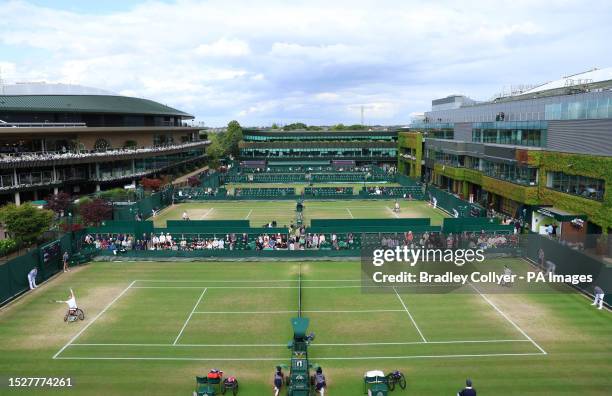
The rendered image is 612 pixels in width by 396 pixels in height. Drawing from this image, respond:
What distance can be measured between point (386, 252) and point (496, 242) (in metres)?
8.06

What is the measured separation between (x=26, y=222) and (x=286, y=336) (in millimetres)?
23285

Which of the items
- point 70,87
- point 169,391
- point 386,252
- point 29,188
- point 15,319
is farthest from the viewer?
point 70,87

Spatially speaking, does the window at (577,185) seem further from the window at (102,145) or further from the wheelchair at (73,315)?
the window at (102,145)

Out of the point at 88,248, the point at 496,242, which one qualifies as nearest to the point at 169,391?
the point at 88,248

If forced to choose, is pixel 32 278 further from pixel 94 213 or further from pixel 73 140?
pixel 73 140

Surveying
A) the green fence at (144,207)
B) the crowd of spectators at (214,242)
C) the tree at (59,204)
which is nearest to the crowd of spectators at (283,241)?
the crowd of spectators at (214,242)

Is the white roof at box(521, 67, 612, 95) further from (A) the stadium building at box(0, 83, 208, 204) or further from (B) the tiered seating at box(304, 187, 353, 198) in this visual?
(A) the stadium building at box(0, 83, 208, 204)

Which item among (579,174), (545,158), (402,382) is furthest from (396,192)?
(402,382)

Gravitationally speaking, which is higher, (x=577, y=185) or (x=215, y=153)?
(x=215, y=153)

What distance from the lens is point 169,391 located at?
17297 mm

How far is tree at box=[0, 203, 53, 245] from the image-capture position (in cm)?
3453

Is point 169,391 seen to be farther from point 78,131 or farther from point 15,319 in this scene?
point 78,131

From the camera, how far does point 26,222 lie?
34.8 metres

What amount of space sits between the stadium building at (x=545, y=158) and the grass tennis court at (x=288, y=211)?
7.68 meters
